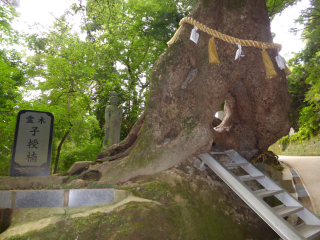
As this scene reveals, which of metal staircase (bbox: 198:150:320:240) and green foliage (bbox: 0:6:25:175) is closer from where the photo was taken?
metal staircase (bbox: 198:150:320:240)

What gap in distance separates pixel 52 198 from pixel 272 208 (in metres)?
2.69

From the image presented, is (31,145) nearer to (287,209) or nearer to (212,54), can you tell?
(212,54)

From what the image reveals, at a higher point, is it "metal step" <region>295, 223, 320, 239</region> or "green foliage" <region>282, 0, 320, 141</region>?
"green foliage" <region>282, 0, 320, 141</region>

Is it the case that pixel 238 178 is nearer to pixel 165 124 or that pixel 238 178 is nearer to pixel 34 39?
pixel 165 124

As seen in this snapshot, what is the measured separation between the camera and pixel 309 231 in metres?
3.04

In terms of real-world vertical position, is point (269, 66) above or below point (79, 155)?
above

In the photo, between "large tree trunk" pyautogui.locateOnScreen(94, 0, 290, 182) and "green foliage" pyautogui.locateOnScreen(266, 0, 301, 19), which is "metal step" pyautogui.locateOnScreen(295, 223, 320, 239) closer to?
"large tree trunk" pyautogui.locateOnScreen(94, 0, 290, 182)

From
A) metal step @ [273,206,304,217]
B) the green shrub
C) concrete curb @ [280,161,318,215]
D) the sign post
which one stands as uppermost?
the sign post

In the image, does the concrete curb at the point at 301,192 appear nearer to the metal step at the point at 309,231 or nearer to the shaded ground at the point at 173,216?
the metal step at the point at 309,231

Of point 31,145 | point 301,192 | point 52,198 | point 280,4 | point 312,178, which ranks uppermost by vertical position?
point 280,4

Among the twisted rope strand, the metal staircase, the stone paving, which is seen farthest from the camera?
the twisted rope strand

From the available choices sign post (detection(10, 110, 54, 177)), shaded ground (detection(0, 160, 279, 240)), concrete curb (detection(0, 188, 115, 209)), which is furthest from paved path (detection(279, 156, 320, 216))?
sign post (detection(10, 110, 54, 177))

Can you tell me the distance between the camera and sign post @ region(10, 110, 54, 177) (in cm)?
379

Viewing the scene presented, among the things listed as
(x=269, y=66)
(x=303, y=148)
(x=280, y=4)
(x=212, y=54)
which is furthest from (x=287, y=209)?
(x=303, y=148)
